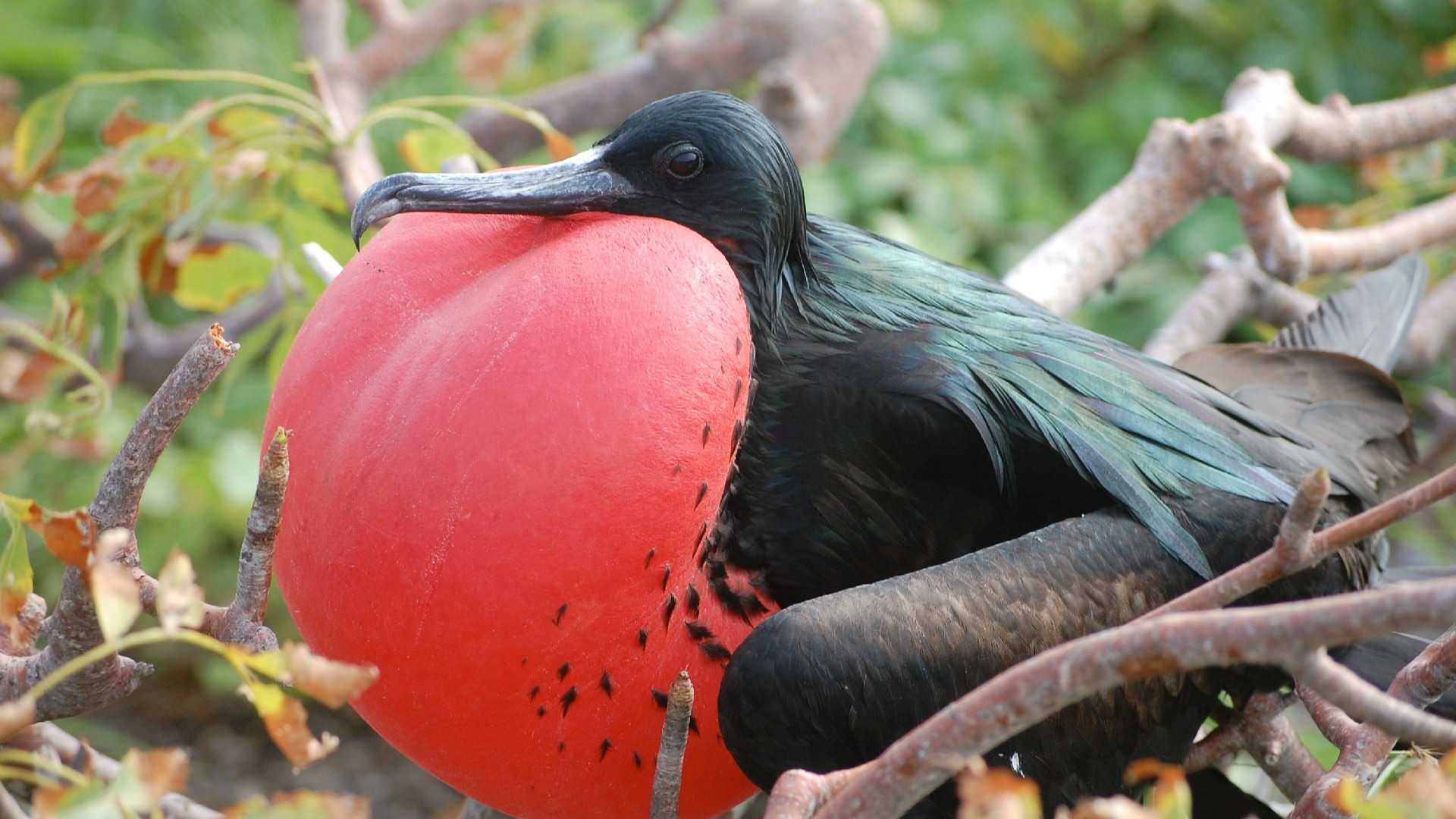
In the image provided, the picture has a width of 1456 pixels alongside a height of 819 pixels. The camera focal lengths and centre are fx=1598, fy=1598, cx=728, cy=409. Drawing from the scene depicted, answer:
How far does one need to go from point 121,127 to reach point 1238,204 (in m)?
1.27

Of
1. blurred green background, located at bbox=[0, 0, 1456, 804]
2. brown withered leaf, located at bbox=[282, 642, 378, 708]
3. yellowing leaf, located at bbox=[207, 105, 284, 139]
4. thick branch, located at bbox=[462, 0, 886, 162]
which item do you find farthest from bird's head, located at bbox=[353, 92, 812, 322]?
blurred green background, located at bbox=[0, 0, 1456, 804]

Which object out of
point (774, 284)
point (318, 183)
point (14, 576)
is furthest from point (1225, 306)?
point (14, 576)

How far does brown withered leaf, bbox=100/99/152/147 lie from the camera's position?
1.72 meters

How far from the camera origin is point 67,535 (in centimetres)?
90

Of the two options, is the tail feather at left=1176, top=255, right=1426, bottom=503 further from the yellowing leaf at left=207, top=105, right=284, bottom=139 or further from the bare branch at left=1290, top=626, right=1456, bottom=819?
the yellowing leaf at left=207, top=105, right=284, bottom=139

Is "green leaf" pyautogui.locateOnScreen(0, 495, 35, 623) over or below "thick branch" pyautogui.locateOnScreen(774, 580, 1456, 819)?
below

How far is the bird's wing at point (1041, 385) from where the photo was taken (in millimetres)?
1224

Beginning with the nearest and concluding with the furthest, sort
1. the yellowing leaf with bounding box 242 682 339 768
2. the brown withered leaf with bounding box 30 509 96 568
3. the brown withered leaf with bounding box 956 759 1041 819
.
→ the brown withered leaf with bounding box 956 759 1041 819 < the yellowing leaf with bounding box 242 682 339 768 < the brown withered leaf with bounding box 30 509 96 568

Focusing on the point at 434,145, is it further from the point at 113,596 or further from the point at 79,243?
the point at 113,596

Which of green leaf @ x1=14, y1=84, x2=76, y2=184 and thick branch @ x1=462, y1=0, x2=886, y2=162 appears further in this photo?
thick branch @ x1=462, y1=0, x2=886, y2=162

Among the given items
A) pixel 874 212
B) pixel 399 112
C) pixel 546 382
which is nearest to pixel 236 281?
pixel 399 112

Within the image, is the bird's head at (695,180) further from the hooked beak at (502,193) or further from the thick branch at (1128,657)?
the thick branch at (1128,657)

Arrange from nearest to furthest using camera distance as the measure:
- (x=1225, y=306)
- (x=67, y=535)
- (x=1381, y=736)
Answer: (x=67, y=535) → (x=1381, y=736) → (x=1225, y=306)

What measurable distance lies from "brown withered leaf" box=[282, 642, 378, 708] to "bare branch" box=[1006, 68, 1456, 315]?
1213mm
